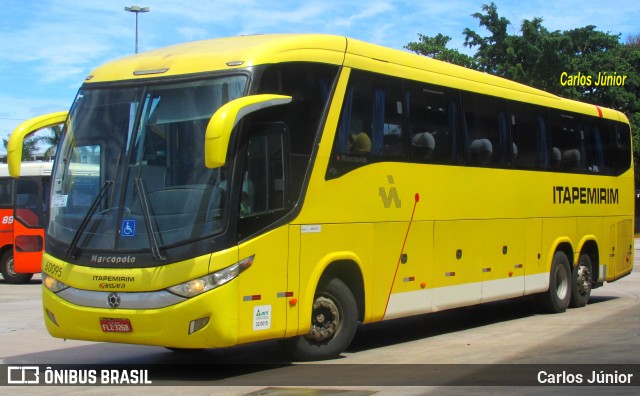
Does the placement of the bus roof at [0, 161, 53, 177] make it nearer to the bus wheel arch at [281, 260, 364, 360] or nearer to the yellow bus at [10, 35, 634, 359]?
the yellow bus at [10, 35, 634, 359]

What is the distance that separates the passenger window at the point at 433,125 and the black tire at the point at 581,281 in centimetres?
493

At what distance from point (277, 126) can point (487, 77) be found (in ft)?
18.2

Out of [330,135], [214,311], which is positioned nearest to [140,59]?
[330,135]

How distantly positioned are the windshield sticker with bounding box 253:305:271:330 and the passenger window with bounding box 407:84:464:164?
11.5 ft

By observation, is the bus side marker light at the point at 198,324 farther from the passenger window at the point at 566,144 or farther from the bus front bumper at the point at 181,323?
the passenger window at the point at 566,144

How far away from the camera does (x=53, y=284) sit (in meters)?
9.68

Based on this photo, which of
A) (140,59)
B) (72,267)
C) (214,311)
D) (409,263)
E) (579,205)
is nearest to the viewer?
(214,311)

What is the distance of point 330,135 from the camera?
1030 centimetres

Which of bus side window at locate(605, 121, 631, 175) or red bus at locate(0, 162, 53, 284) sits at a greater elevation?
bus side window at locate(605, 121, 631, 175)

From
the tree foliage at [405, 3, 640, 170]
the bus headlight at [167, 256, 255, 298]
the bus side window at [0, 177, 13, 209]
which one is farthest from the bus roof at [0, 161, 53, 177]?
the tree foliage at [405, 3, 640, 170]

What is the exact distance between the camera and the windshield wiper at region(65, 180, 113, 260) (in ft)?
30.8

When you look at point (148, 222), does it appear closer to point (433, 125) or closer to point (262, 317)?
point (262, 317)

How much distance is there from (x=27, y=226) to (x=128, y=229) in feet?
50.0

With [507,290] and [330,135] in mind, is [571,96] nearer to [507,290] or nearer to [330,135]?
[507,290]
